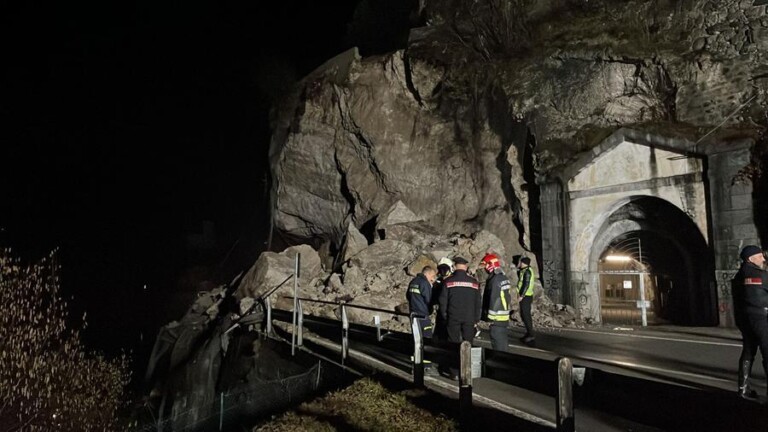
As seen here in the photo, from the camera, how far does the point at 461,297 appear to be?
24.6 ft

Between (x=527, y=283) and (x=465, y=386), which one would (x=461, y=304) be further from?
(x=527, y=283)

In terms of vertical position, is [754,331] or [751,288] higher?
[751,288]

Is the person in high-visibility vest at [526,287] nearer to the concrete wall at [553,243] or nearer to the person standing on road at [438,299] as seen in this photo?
the person standing on road at [438,299]

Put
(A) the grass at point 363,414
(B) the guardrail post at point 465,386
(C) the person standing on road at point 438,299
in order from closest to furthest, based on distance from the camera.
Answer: (B) the guardrail post at point 465,386 → (A) the grass at point 363,414 → (C) the person standing on road at point 438,299

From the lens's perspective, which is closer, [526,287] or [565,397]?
[565,397]

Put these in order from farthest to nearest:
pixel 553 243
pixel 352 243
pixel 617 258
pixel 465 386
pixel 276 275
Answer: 1. pixel 352 243
2. pixel 276 275
3. pixel 617 258
4. pixel 553 243
5. pixel 465 386

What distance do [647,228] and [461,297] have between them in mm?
12471

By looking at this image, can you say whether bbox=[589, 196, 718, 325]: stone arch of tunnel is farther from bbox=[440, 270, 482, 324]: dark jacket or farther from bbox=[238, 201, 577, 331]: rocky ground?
bbox=[440, 270, 482, 324]: dark jacket

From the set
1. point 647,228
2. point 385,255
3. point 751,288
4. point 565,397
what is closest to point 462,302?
point 565,397

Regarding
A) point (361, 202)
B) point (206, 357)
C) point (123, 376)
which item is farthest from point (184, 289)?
point (206, 357)

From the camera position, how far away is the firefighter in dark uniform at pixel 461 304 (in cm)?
750

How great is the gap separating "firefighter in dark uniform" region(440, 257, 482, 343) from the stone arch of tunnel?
35.9 ft

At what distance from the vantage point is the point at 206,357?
51.5ft

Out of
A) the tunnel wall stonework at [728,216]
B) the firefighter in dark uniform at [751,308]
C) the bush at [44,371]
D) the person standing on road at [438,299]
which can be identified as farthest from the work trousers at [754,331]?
the bush at [44,371]
